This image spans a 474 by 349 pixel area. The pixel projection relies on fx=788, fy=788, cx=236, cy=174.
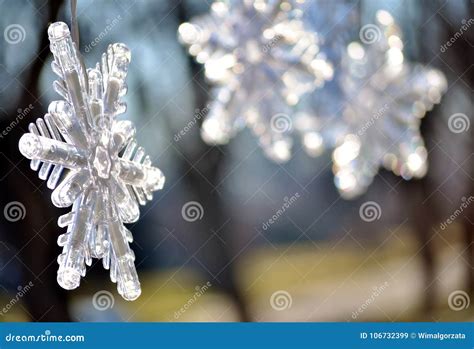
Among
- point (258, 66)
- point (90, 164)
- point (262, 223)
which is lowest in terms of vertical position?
point (262, 223)

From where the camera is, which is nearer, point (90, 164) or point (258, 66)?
point (90, 164)

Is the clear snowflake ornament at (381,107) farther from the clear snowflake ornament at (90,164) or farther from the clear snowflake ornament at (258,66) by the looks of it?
the clear snowflake ornament at (90,164)

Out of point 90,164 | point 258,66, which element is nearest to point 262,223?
point 258,66

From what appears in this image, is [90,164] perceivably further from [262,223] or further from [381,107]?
[381,107]

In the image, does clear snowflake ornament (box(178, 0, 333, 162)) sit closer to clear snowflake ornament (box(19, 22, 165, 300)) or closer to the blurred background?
the blurred background

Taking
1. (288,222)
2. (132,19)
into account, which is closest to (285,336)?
(288,222)

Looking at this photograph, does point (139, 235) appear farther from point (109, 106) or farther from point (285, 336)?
point (109, 106)
